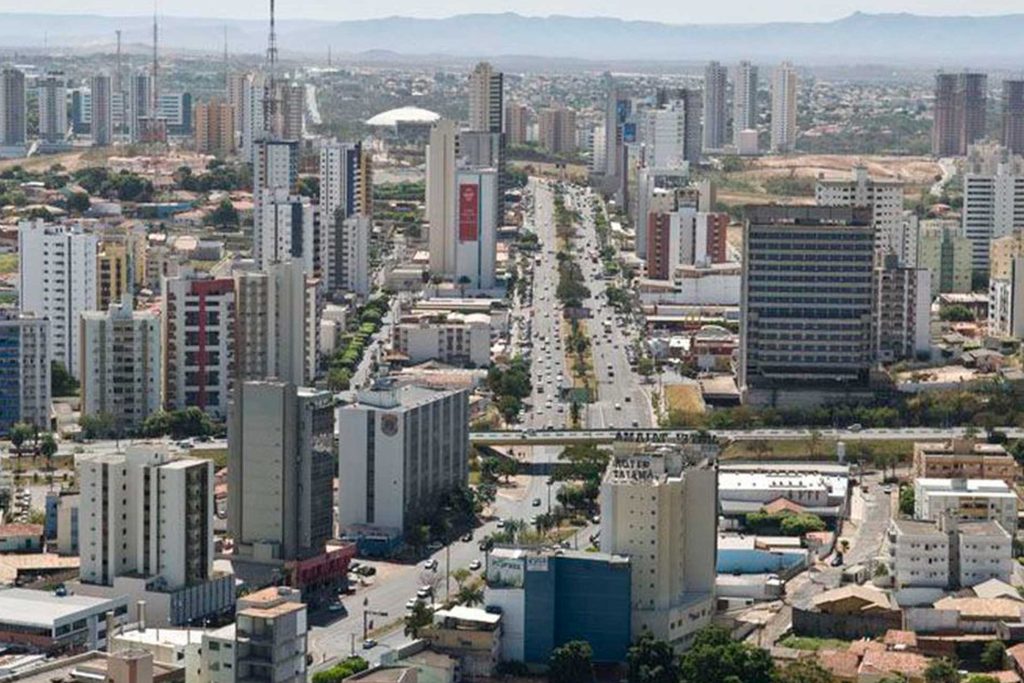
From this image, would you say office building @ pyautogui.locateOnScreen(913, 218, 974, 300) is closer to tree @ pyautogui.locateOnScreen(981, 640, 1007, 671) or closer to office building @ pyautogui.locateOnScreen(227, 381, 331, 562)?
office building @ pyautogui.locateOnScreen(227, 381, 331, 562)

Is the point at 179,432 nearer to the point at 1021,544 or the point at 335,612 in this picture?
the point at 335,612

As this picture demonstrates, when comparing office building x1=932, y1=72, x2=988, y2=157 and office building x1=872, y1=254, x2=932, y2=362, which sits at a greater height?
office building x1=932, y1=72, x2=988, y2=157

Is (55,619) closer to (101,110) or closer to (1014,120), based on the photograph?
(101,110)

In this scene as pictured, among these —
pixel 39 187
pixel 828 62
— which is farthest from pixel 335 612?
pixel 828 62

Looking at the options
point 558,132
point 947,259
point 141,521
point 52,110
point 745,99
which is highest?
point 745,99

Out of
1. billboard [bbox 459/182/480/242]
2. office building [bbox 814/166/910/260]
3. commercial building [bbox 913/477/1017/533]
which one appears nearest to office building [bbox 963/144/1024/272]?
office building [bbox 814/166/910/260]

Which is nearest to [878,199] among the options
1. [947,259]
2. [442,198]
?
[947,259]
